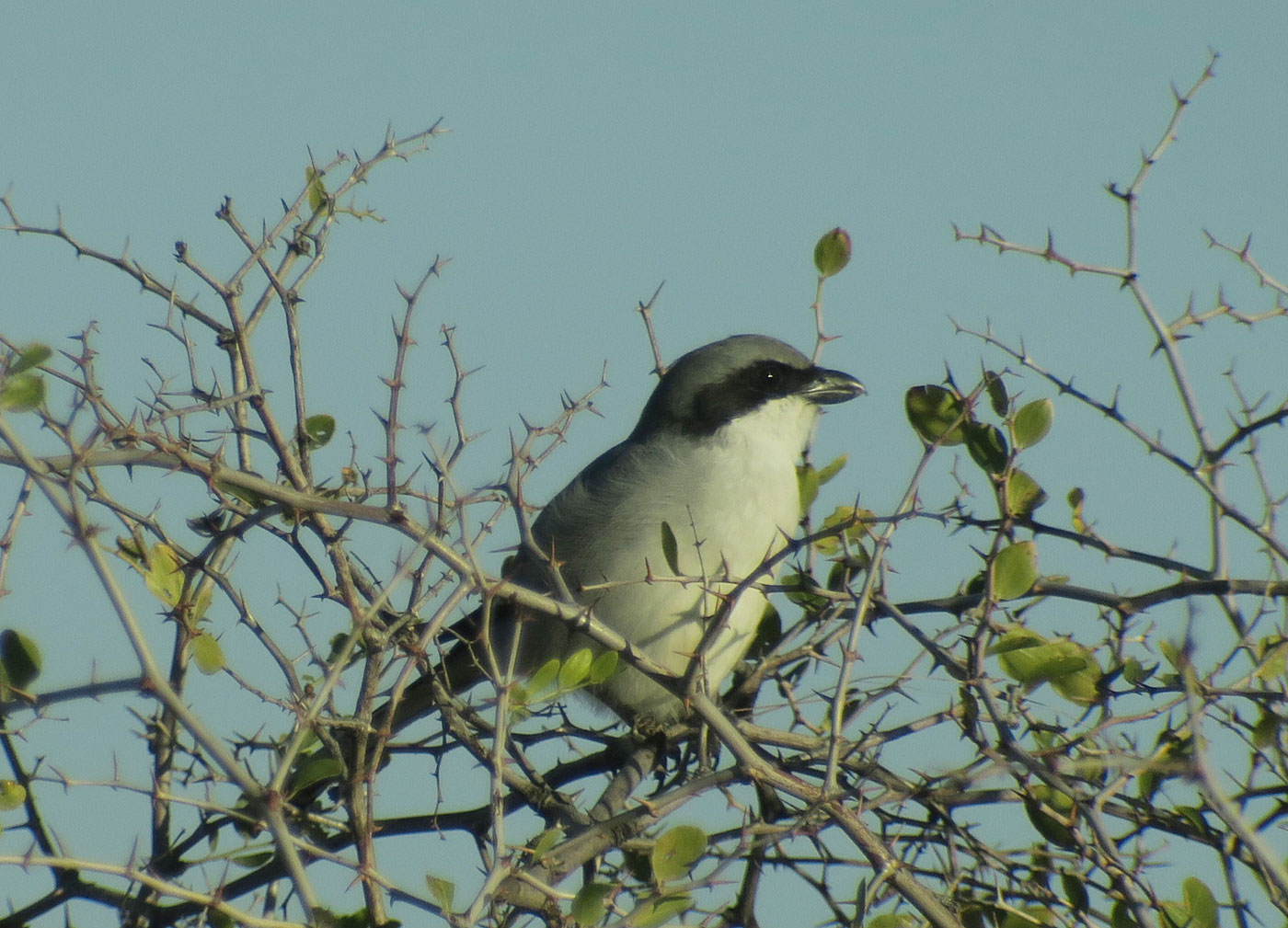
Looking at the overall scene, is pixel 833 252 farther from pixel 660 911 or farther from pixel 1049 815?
pixel 660 911

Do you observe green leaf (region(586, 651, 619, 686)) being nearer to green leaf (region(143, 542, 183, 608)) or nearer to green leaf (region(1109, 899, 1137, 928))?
green leaf (region(143, 542, 183, 608))

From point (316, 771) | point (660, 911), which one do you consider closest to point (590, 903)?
point (660, 911)

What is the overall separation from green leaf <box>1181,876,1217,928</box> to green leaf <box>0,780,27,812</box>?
2.46 m

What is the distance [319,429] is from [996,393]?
1721 millimetres

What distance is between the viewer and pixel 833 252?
3.86m

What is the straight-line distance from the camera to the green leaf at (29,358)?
2957 mm

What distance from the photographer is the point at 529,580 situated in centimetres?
529

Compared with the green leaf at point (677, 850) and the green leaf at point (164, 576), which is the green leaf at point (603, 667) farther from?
the green leaf at point (164, 576)

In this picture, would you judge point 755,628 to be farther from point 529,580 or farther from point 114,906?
point 114,906


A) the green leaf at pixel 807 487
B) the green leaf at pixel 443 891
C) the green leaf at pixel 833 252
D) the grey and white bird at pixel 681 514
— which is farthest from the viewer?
the grey and white bird at pixel 681 514

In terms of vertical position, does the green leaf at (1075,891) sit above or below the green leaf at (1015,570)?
below

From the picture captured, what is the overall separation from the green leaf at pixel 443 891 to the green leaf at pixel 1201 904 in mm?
1445

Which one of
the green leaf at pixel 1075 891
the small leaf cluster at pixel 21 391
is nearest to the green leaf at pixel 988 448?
the green leaf at pixel 1075 891

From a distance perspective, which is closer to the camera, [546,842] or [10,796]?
[546,842]
